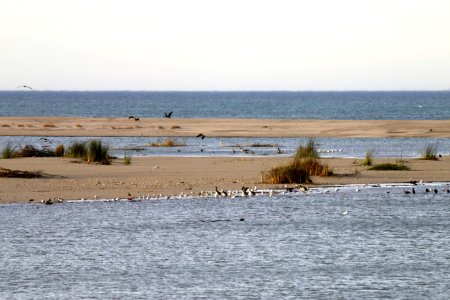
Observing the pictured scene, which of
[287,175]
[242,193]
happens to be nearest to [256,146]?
[287,175]

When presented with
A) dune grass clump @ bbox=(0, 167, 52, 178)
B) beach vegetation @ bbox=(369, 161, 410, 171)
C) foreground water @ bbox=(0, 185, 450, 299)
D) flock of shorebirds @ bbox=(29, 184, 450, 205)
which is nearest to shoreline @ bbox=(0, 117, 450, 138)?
beach vegetation @ bbox=(369, 161, 410, 171)

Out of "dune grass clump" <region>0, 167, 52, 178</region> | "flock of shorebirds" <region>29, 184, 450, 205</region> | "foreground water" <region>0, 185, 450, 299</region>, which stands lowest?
"foreground water" <region>0, 185, 450, 299</region>

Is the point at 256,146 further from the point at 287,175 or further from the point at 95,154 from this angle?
the point at 287,175

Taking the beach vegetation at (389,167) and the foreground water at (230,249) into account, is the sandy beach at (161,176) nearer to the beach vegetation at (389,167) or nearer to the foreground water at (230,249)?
the beach vegetation at (389,167)

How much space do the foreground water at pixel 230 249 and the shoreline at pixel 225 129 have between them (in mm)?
35663

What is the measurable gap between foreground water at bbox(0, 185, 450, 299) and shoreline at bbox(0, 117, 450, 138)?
3566 centimetres

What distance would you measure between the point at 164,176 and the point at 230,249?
41.8 feet

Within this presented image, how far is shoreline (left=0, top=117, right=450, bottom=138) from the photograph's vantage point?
62969mm

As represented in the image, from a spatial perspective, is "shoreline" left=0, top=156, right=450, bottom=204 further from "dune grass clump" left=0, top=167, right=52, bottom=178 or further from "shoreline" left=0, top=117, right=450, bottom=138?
"shoreline" left=0, top=117, right=450, bottom=138

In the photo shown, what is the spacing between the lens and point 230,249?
19.8 m

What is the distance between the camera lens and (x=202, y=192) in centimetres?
2817

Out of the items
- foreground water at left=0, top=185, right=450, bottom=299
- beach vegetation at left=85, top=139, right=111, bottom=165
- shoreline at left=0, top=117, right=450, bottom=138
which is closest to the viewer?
foreground water at left=0, top=185, right=450, bottom=299

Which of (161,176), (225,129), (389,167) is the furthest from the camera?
(225,129)

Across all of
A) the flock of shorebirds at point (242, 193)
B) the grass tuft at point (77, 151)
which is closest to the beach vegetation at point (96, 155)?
the grass tuft at point (77, 151)
